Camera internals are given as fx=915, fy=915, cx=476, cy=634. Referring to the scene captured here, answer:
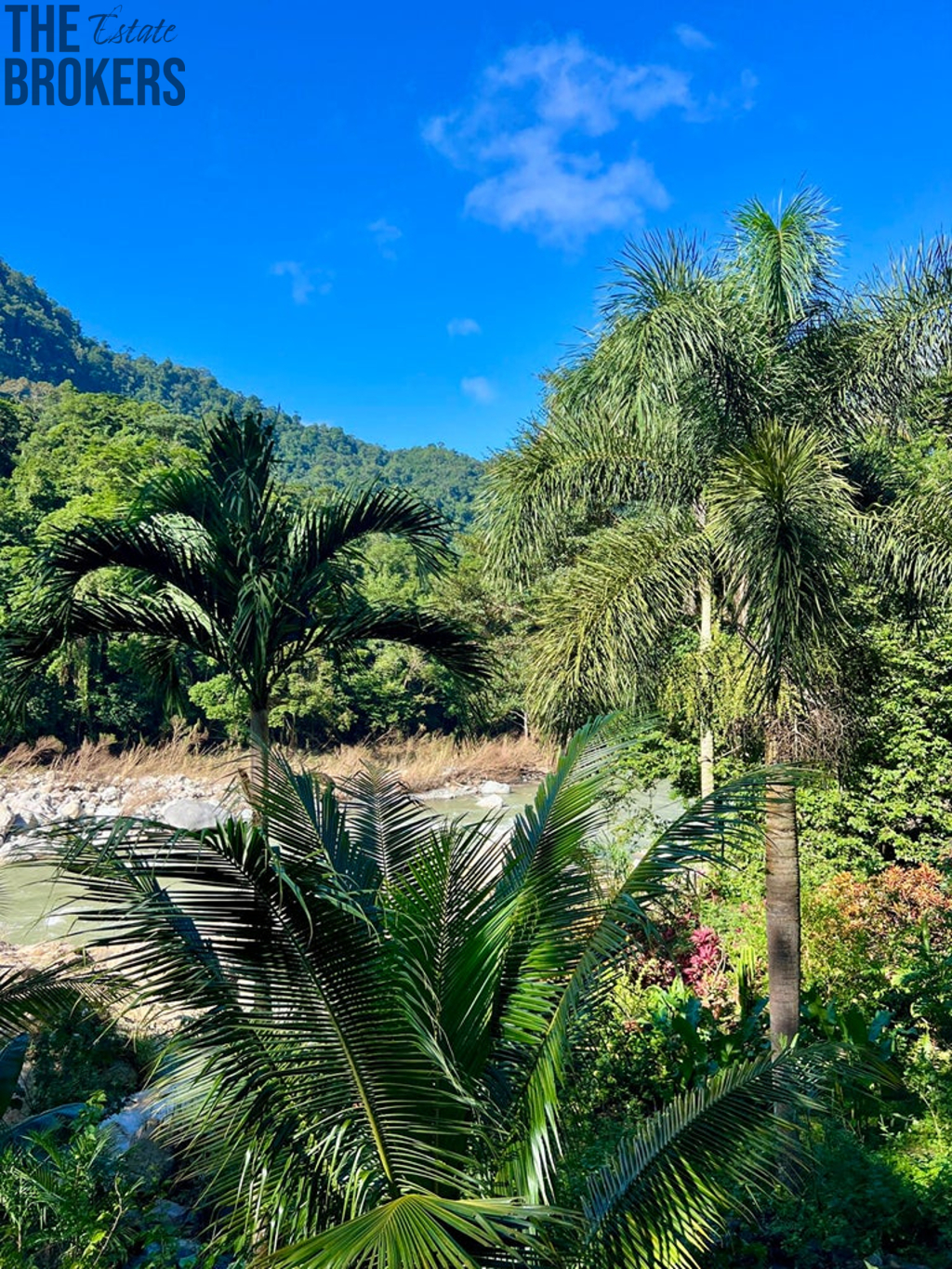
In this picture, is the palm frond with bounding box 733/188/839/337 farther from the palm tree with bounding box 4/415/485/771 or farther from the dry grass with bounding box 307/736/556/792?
the dry grass with bounding box 307/736/556/792

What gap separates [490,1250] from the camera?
9.57ft

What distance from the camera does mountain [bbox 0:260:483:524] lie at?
7388 cm

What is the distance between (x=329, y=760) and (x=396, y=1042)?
20.7 meters

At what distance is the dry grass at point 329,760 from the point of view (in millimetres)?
24016

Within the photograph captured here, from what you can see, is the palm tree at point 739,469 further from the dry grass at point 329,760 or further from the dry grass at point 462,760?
the dry grass at point 462,760

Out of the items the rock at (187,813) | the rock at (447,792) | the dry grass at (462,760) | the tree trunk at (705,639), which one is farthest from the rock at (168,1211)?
the dry grass at (462,760)

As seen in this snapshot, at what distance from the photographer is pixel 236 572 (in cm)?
554

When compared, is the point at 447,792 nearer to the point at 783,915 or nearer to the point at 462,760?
the point at 462,760

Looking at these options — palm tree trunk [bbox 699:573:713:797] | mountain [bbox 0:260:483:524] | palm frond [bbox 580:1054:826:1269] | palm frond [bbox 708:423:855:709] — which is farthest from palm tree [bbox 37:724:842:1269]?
mountain [bbox 0:260:483:524]

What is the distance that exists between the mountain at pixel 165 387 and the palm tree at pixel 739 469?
52774 millimetres

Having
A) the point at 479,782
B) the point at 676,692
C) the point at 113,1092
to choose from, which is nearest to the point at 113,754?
the point at 479,782

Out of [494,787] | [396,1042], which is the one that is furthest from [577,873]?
[494,787]

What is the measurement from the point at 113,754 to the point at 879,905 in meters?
24.5

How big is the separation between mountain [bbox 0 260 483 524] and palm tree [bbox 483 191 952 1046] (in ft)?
173
